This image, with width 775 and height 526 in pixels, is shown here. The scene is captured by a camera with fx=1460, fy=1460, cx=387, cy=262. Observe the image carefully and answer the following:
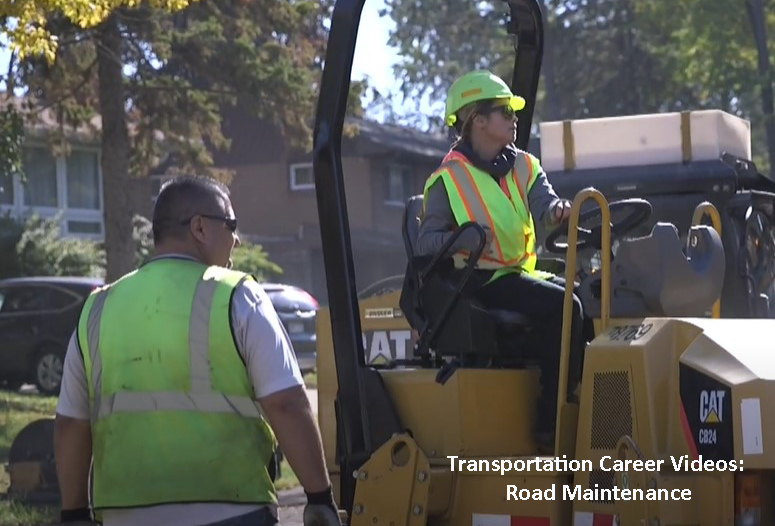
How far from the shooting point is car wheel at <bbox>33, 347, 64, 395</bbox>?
2078cm

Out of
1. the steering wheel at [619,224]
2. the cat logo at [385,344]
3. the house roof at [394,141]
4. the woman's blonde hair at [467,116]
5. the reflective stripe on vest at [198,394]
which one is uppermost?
the house roof at [394,141]

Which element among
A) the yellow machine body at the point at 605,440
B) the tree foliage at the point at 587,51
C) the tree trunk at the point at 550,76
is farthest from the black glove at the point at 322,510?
the tree trunk at the point at 550,76

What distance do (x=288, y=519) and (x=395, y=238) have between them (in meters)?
31.4

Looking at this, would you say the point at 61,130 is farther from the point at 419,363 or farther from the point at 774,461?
the point at 774,461

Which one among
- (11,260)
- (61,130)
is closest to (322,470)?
(61,130)

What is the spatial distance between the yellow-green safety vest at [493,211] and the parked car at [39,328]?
15.7 metres

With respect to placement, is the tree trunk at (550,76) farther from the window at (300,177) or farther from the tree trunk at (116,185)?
the tree trunk at (116,185)

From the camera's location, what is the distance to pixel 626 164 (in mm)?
8836

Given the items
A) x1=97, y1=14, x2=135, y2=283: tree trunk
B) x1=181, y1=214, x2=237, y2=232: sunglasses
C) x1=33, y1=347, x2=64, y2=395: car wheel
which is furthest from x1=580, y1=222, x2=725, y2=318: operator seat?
x1=33, y1=347, x2=64, y2=395: car wheel

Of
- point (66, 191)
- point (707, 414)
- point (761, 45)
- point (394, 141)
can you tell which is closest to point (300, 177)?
point (394, 141)

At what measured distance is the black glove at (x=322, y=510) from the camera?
433cm

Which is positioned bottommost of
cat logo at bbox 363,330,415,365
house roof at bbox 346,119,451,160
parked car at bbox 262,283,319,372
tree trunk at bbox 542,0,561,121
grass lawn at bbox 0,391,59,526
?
grass lawn at bbox 0,391,59,526

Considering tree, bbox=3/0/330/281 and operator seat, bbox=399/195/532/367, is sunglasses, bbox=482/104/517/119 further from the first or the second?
tree, bbox=3/0/330/281

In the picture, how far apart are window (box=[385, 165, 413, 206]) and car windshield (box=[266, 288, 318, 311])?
2140 cm
